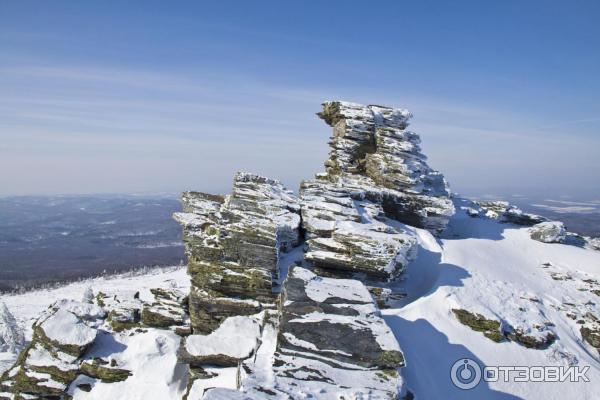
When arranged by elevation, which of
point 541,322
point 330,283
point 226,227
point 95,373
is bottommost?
point 95,373

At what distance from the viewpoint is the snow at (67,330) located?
3203 cm

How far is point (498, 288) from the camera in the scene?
31312 millimetres

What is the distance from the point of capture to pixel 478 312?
1072 inches

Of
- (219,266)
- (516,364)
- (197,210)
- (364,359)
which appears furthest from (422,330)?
(197,210)

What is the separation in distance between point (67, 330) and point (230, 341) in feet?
57.5

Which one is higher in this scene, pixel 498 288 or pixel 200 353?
pixel 498 288

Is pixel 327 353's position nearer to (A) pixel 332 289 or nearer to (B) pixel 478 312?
(A) pixel 332 289

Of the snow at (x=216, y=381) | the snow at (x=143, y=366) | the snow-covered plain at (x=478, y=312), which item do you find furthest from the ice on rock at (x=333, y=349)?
the snow at (x=143, y=366)

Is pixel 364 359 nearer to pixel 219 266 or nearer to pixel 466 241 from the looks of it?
pixel 219 266

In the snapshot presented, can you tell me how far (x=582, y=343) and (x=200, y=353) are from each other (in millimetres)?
28627

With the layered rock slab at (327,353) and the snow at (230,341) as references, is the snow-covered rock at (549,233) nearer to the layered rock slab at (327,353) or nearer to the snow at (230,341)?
the layered rock slab at (327,353)

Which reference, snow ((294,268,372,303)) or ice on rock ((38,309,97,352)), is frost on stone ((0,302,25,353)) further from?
snow ((294,268,372,303))

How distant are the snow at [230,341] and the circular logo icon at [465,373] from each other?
12.7m

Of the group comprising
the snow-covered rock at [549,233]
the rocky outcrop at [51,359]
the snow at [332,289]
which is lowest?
the rocky outcrop at [51,359]
